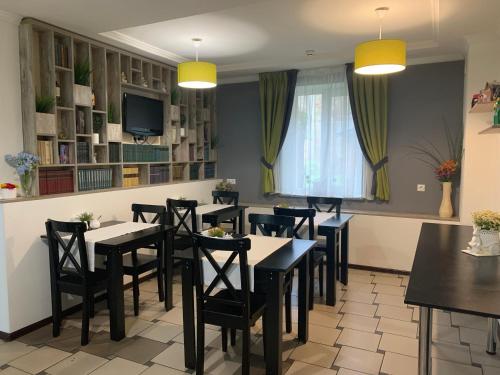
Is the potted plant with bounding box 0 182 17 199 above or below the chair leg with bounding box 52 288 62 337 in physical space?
above

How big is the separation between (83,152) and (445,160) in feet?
14.4

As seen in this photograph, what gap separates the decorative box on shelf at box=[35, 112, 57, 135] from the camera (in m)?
3.48

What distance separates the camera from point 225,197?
564 cm

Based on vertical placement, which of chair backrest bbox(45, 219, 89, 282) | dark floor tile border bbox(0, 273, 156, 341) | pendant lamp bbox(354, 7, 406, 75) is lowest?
dark floor tile border bbox(0, 273, 156, 341)

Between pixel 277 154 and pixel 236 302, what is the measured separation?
3.64 meters

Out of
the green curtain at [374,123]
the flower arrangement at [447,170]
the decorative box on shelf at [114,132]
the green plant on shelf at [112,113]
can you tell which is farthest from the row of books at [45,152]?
the flower arrangement at [447,170]

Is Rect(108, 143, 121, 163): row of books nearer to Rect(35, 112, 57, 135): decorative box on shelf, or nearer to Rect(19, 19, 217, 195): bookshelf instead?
Rect(19, 19, 217, 195): bookshelf

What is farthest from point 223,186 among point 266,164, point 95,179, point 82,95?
point 82,95

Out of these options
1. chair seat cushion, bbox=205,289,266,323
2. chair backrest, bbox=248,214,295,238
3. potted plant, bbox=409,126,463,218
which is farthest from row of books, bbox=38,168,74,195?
potted plant, bbox=409,126,463,218

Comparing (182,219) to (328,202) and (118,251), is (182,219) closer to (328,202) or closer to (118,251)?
(118,251)

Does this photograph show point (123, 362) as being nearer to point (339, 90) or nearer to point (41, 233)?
point (41, 233)

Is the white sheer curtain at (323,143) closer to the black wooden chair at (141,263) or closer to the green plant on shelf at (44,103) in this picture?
the black wooden chair at (141,263)

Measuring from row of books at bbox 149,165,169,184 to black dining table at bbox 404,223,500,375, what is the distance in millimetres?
3379

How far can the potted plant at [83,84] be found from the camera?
3.90m
